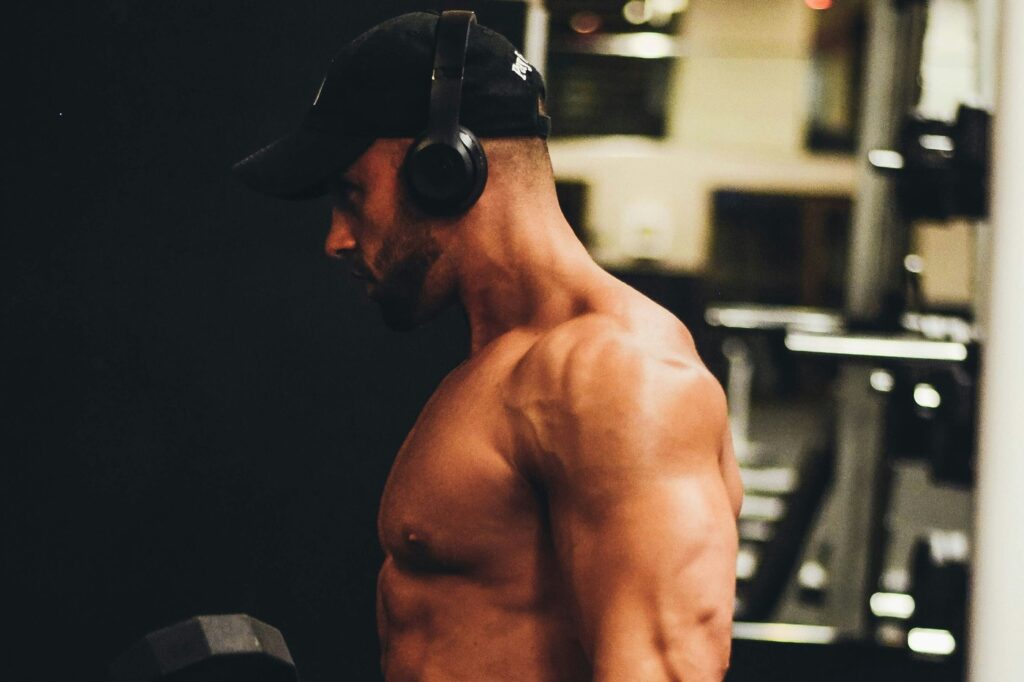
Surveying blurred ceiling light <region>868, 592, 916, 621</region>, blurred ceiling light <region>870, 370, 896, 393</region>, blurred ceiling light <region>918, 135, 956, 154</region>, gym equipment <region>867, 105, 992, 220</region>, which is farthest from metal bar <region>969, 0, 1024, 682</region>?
blurred ceiling light <region>870, 370, 896, 393</region>

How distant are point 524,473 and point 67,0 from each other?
108cm

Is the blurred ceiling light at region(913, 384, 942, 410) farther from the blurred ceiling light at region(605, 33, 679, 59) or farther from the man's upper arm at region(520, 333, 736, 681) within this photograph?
the blurred ceiling light at region(605, 33, 679, 59)

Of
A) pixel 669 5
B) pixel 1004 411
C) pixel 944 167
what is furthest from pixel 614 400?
pixel 669 5

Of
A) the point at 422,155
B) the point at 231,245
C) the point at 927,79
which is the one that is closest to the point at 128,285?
the point at 231,245

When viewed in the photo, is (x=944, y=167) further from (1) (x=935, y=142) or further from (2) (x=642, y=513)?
(2) (x=642, y=513)

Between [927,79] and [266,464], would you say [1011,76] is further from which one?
[927,79]

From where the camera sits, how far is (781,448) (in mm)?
8008

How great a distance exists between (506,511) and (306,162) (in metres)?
0.44

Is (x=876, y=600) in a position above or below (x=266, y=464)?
below

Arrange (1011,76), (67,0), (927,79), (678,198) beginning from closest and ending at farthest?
(67,0), (1011,76), (927,79), (678,198)

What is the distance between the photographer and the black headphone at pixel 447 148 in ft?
4.00

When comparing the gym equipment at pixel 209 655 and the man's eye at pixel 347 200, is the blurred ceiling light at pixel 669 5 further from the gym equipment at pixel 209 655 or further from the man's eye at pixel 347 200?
the gym equipment at pixel 209 655

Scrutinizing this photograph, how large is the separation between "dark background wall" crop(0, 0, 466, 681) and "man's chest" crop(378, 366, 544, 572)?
60 centimetres

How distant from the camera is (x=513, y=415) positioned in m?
1.21
